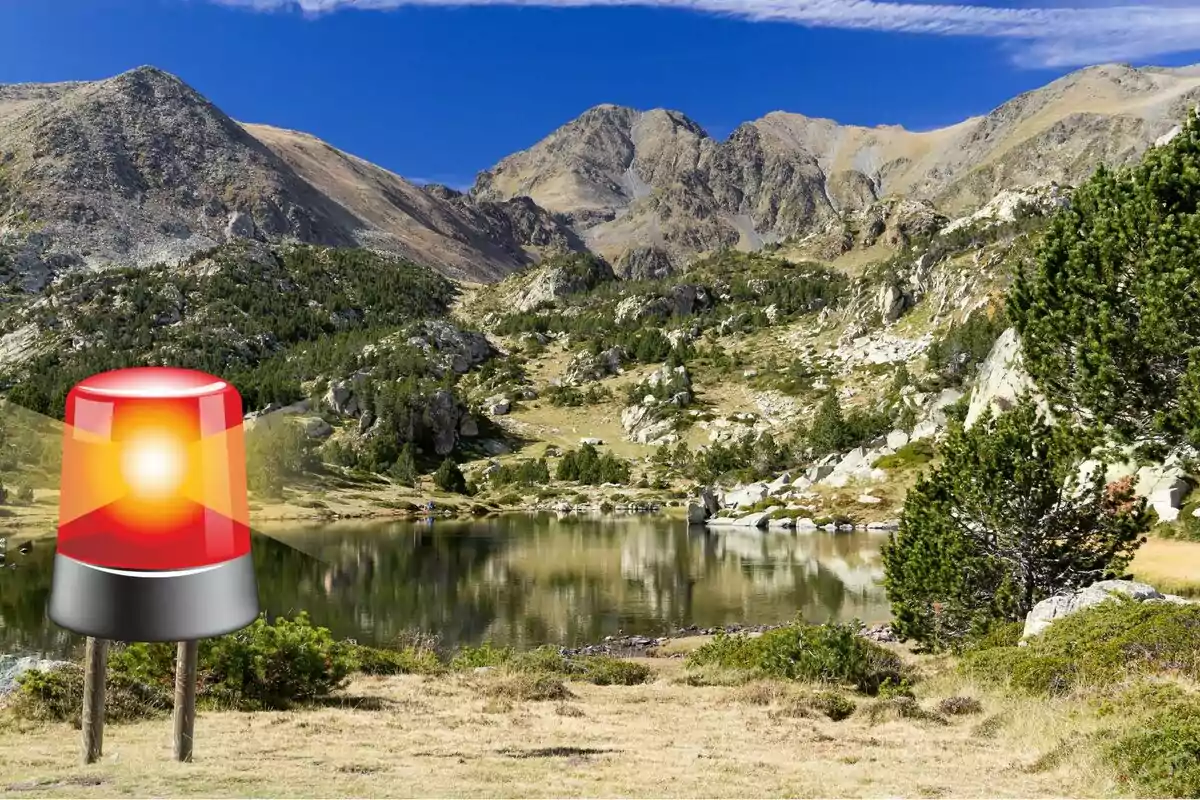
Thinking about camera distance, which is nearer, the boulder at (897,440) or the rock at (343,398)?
the boulder at (897,440)

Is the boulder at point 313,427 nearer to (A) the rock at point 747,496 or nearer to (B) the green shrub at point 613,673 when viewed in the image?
(B) the green shrub at point 613,673

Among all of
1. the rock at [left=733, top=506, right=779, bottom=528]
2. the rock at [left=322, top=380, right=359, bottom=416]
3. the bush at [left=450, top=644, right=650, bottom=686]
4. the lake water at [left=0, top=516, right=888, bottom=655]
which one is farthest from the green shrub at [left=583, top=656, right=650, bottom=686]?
the rock at [left=322, top=380, right=359, bottom=416]

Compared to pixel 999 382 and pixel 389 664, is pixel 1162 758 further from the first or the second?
pixel 999 382

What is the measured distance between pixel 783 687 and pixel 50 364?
637ft

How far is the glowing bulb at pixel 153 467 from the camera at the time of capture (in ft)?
17.9

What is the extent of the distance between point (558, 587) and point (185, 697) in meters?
50.6

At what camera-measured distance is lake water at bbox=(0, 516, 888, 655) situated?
4325cm

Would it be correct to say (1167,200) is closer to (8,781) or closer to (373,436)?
(8,781)

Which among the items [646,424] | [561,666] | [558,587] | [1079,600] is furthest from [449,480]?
[1079,600]

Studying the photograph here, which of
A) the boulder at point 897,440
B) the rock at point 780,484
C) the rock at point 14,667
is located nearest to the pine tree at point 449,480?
the rock at point 780,484

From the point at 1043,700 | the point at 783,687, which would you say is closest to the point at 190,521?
the point at 1043,700

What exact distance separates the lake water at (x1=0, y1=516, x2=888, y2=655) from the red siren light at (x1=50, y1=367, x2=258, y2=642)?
25.1 m

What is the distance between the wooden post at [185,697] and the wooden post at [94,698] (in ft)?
2.04

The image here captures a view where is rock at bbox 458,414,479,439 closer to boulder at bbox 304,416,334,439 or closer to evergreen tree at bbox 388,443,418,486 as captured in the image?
evergreen tree at bbox 388,443,418,486
